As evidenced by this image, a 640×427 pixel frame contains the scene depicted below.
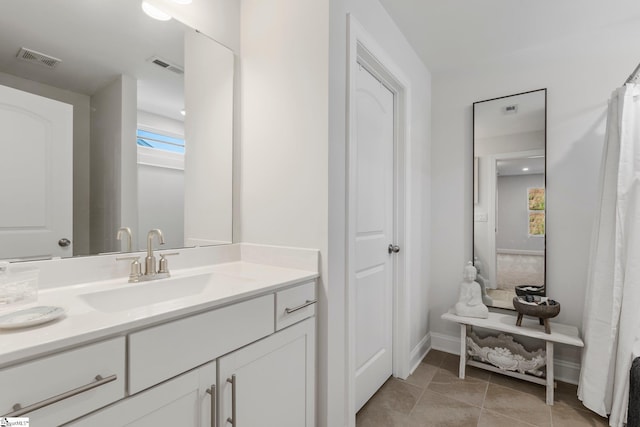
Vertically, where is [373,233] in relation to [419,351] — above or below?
above

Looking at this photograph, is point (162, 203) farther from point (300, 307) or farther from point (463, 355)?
point (463, 355)

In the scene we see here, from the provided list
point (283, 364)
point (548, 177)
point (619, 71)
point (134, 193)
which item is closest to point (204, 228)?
point (134, 193)

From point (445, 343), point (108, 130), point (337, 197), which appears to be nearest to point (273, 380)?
point (337, 197)

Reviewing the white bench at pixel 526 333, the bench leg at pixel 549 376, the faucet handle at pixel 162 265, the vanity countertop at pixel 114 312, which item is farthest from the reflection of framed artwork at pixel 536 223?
the faucet handle at pixel 162 265

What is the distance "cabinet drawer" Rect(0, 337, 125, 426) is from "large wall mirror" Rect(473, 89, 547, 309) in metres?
2.57

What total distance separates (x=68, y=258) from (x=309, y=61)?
1.30 meters

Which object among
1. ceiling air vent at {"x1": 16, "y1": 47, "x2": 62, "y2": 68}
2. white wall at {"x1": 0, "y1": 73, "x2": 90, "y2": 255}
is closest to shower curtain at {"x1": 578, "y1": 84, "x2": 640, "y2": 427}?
white wall at {"x1": 0, "y1": 73, "x2": 90, "y2": 255}

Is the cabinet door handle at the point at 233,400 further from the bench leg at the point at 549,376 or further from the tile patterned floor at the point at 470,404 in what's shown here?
the bench leg at the point at 549,376

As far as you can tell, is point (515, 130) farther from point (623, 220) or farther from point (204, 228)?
point (204, 228)

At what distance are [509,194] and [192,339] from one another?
2.47m

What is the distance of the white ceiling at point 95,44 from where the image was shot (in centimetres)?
106

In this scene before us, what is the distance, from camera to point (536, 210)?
2.33 metres

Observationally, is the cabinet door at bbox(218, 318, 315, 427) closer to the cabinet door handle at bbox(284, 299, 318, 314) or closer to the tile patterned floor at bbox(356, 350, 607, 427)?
the cabinet door handle at bbox(284, 299, 318, 314)

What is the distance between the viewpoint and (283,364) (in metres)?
1.21
